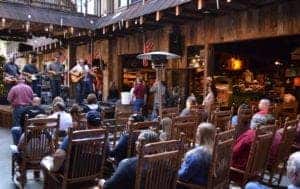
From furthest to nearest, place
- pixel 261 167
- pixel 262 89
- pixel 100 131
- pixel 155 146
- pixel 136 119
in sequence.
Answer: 1. pixel 262 89
2. pixel 136 119
3. pixel 261 167
4. pixel 100 131
5. pixel 155 146

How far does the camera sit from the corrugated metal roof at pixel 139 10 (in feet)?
39.7

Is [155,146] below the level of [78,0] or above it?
below

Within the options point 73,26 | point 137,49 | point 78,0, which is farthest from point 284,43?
point 78,0

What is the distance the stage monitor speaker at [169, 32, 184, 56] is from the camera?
14.7 metres

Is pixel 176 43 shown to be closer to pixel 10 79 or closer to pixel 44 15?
pixel 44 15

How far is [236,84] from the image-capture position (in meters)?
15.4

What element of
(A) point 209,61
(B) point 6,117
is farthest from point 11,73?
(A) point 209,61

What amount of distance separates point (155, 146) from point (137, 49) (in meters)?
13.6

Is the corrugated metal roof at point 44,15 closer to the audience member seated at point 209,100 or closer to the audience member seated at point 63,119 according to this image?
the audience member seated at point 209,100

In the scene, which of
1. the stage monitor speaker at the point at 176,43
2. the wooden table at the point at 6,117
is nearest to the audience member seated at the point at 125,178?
the wooden table at the point at 6,117

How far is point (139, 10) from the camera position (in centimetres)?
1387

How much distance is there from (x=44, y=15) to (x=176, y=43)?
14.9ft

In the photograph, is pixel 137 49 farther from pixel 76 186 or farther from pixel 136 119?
pixel 76 186

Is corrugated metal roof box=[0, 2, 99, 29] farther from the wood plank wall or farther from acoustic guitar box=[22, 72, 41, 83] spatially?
the wood plank wall
